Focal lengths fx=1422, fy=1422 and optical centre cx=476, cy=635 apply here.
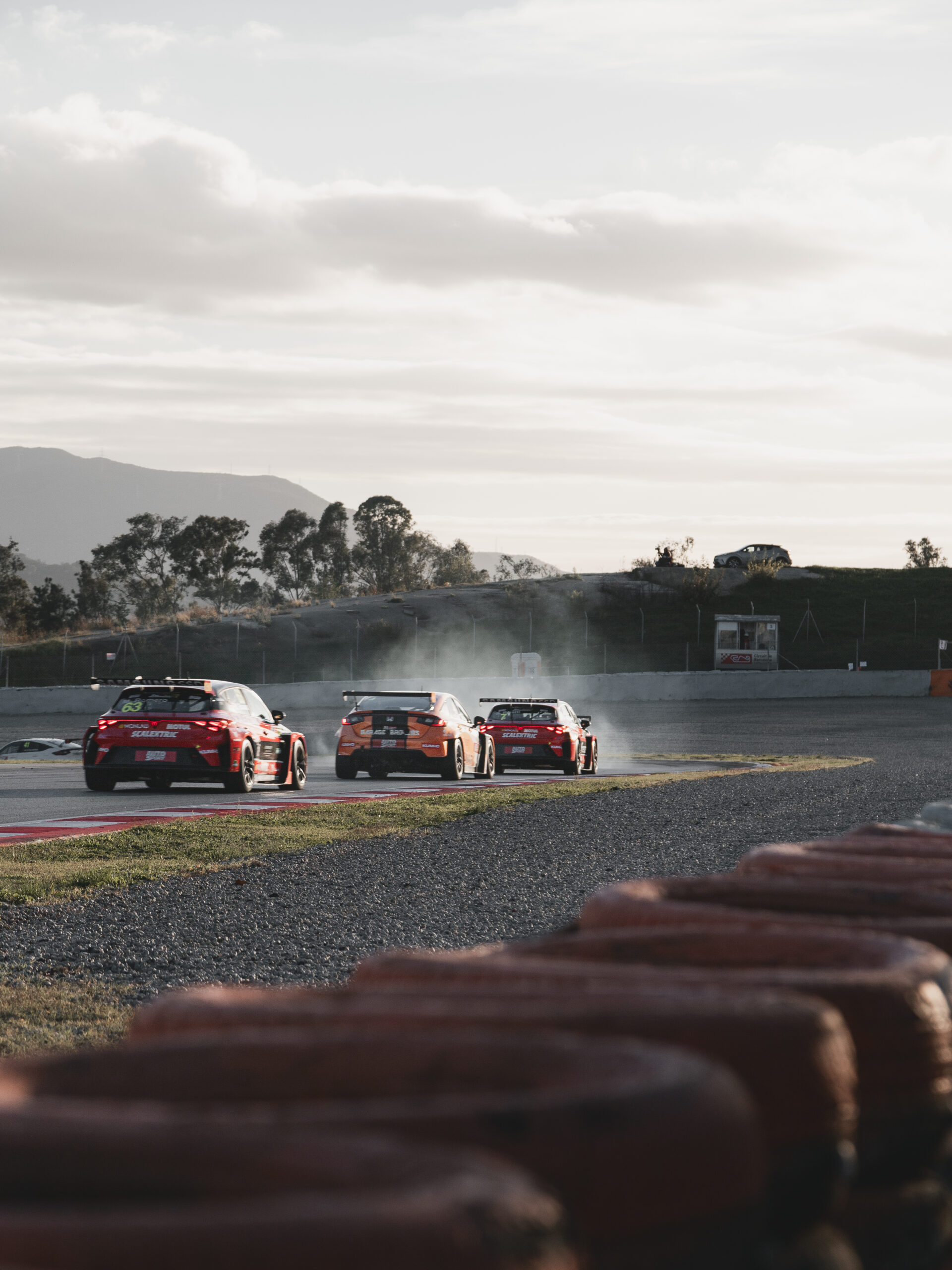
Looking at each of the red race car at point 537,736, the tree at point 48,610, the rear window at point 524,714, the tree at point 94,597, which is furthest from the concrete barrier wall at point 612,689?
the tree at point 94,597

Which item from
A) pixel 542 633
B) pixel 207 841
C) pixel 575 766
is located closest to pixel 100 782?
pixel 207 841

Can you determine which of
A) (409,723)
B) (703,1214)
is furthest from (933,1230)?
(409,723)

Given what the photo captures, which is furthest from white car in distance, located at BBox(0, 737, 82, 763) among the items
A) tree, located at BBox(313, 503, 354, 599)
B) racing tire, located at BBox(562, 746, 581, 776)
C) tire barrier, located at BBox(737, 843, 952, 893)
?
tree, located at BBox(313, 503, 354, 599)

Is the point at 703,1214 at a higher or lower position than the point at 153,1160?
lower

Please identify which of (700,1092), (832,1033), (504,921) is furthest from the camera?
(504,921)

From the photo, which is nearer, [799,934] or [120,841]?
[799,934]

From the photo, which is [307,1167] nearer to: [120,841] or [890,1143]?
[890,1143]

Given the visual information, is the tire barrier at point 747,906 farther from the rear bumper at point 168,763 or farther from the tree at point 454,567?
the tree at point 454,567

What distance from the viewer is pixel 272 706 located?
49.0 metres

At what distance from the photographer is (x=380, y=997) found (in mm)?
1831

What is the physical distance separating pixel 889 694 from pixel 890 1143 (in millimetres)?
51274

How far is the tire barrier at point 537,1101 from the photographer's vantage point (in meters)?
1.33

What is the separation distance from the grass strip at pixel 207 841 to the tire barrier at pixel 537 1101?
312 inches

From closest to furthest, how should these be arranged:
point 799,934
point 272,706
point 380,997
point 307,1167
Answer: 1. point 307,1167
2. point 380,997
3. point 799,934
4. point 272,706
